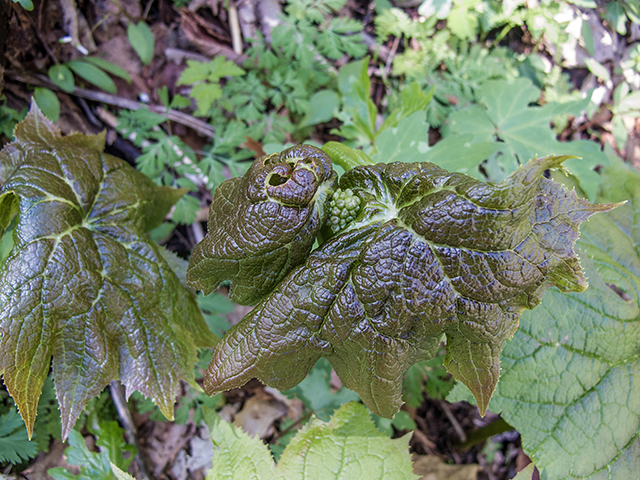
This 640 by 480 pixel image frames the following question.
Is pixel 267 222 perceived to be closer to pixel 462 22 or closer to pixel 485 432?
pixel 485 432

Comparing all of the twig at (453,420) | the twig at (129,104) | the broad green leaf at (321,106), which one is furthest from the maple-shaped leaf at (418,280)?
the twig at (453,420)

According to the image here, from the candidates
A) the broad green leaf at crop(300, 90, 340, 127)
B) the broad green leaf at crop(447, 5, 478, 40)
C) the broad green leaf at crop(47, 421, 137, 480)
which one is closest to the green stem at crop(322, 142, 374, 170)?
the broad green leaf at crop(300, 90, 340, 127)

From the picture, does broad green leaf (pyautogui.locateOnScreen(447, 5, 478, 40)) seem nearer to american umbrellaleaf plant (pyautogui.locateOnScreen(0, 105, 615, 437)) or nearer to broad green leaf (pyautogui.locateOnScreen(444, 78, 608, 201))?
broad green leaf (pyautogui.locateOnScreen(444, 78, 608, 201))

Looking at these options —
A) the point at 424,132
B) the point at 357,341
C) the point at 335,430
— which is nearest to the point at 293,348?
the point at 357,341

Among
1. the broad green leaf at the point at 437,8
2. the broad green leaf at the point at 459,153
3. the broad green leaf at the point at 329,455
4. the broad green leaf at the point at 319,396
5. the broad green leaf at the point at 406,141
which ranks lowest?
the broad green leaf at the point at 319,396

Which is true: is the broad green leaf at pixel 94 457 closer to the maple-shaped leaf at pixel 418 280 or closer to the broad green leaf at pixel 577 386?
the maple-shaped leaf at pixel 418 280

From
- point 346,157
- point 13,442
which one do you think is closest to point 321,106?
point 346,157
